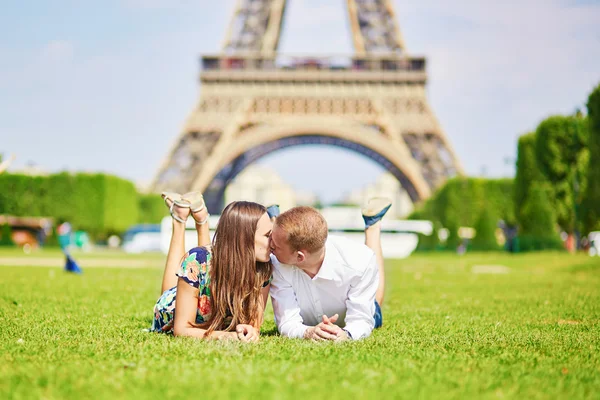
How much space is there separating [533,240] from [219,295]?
2133cm

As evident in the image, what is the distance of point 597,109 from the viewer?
1532cm

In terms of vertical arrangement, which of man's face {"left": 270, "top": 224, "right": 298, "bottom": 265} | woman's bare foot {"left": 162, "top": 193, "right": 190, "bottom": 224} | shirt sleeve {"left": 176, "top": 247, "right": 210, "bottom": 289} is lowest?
shirt sleeve {"left": 176, "top": 247, "right": 210, "bottom": 289}

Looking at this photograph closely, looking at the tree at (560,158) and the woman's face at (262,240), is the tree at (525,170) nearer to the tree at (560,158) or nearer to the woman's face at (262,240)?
the tree at (560,158)

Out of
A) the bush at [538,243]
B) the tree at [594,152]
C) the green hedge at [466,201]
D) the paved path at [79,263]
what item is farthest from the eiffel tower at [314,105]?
the tree at [594,152]

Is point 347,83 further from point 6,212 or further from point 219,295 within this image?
point 219,295

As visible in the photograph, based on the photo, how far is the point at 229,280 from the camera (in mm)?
3809

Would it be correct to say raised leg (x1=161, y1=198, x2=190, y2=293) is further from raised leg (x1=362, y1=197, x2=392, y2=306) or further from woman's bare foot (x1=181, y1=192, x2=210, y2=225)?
raised leg (x1=362, y1=197, x2=392, y2=306)

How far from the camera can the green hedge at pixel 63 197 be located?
35375 mm

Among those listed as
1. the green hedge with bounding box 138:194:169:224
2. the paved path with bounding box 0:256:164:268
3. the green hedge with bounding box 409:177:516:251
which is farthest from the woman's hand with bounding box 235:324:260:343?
the green hedge with bounding box 138:194:169:224

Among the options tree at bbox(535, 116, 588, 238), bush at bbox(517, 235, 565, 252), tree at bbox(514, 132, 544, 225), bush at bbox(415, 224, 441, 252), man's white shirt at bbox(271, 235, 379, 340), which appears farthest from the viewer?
bush at bbox(415, 224, 441, 252)

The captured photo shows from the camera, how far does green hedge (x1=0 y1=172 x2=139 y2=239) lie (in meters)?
35.4

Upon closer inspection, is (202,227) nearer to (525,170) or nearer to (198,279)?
(198,279)

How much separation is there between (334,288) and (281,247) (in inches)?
20.9

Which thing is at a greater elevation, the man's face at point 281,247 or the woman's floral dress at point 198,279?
the man's face at point 281,247
